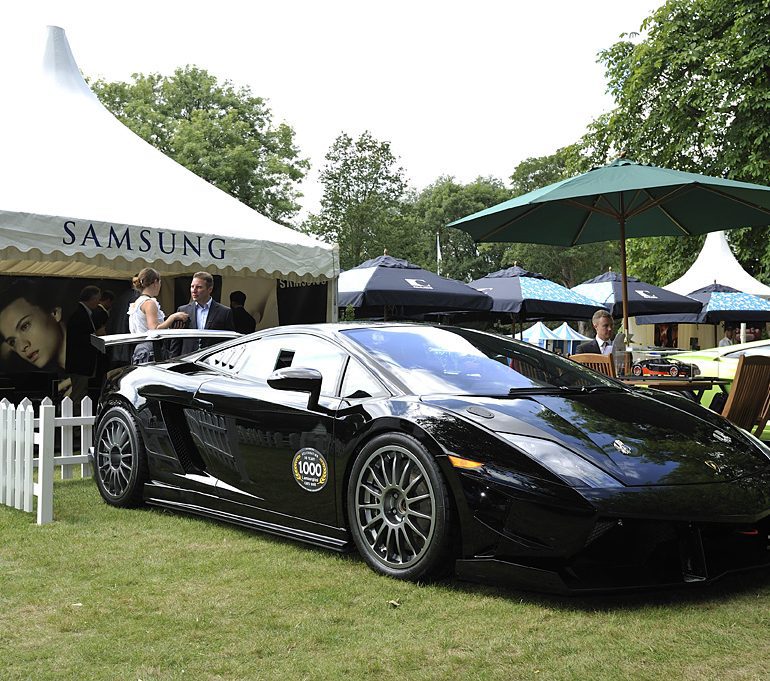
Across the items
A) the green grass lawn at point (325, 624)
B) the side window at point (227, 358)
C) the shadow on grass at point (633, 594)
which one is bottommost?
the green grass lawn at point (325, 624)

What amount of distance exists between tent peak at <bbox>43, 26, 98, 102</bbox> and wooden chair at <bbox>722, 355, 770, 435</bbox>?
27.4 ft

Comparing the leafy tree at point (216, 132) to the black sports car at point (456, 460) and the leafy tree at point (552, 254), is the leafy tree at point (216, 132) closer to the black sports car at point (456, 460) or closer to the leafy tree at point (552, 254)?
the leafy tree at point (552, 254)

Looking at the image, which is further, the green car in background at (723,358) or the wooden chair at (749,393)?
the green car in background at (723,358)

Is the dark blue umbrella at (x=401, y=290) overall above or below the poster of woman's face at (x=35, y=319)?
above

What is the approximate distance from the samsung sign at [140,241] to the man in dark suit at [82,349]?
2.34 metres

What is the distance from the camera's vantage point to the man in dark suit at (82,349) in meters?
10.6

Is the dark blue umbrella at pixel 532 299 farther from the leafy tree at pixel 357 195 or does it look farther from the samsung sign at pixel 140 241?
the leafy tree at pixel 357 195

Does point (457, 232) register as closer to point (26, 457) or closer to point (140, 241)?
point (140, 241)

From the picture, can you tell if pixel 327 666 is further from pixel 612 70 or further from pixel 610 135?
pixel 612 70

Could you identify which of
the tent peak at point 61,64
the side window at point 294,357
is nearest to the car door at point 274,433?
the side window at point 294,357

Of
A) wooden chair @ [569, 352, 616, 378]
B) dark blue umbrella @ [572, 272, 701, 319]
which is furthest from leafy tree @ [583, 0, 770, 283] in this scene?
wooden chair @ [569, 352, 616, 378]

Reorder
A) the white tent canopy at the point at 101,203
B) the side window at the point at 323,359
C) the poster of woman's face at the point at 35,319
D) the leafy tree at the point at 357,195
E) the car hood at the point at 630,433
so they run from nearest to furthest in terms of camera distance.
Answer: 1. the car hood at the point at 630,433
2. the side window at the point at 323,359
3. the white tent canopy at the point at 101,203
4. the poster of woman's face at the point at 35,319
5. the leafy tree at the point at 357,195

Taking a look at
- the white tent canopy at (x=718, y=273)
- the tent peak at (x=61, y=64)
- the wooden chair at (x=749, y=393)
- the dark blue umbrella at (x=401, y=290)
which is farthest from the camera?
the white tent canopy at (x=718, y=273)

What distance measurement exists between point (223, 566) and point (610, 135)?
23585 millimetres
